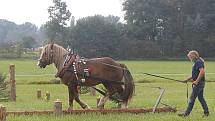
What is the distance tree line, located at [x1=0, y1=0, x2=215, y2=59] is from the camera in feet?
Answer: 302

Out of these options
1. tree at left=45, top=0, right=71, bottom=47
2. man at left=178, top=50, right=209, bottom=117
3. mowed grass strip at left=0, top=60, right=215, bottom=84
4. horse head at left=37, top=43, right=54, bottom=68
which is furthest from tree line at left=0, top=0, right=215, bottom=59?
man at left=178, top=50, right=209, bottom=117

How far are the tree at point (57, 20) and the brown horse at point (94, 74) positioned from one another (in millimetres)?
83459

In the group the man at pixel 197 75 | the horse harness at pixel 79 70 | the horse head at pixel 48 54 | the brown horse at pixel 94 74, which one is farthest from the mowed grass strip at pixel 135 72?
the man at pixel 197 75

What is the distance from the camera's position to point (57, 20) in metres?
107

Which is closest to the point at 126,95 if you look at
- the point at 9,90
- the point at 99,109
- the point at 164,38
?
the point at 99,109

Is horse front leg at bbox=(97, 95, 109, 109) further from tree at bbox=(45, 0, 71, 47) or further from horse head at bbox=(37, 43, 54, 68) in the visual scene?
tree at bbox=(45, 0, 71, 47)

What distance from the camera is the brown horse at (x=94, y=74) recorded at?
14.3 m

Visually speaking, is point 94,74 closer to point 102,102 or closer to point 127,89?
point 102,102

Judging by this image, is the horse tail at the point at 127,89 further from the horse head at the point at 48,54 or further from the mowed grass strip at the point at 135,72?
the mowed grass strip at the point at 135,72

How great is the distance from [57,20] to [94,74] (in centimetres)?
9336

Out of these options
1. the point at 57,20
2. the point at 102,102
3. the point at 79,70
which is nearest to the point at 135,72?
the point at 102,102

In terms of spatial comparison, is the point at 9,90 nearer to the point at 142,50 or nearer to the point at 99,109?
the point at 99,109

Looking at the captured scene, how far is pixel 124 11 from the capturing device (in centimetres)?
10619

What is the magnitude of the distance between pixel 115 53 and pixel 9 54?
74.3 feet
